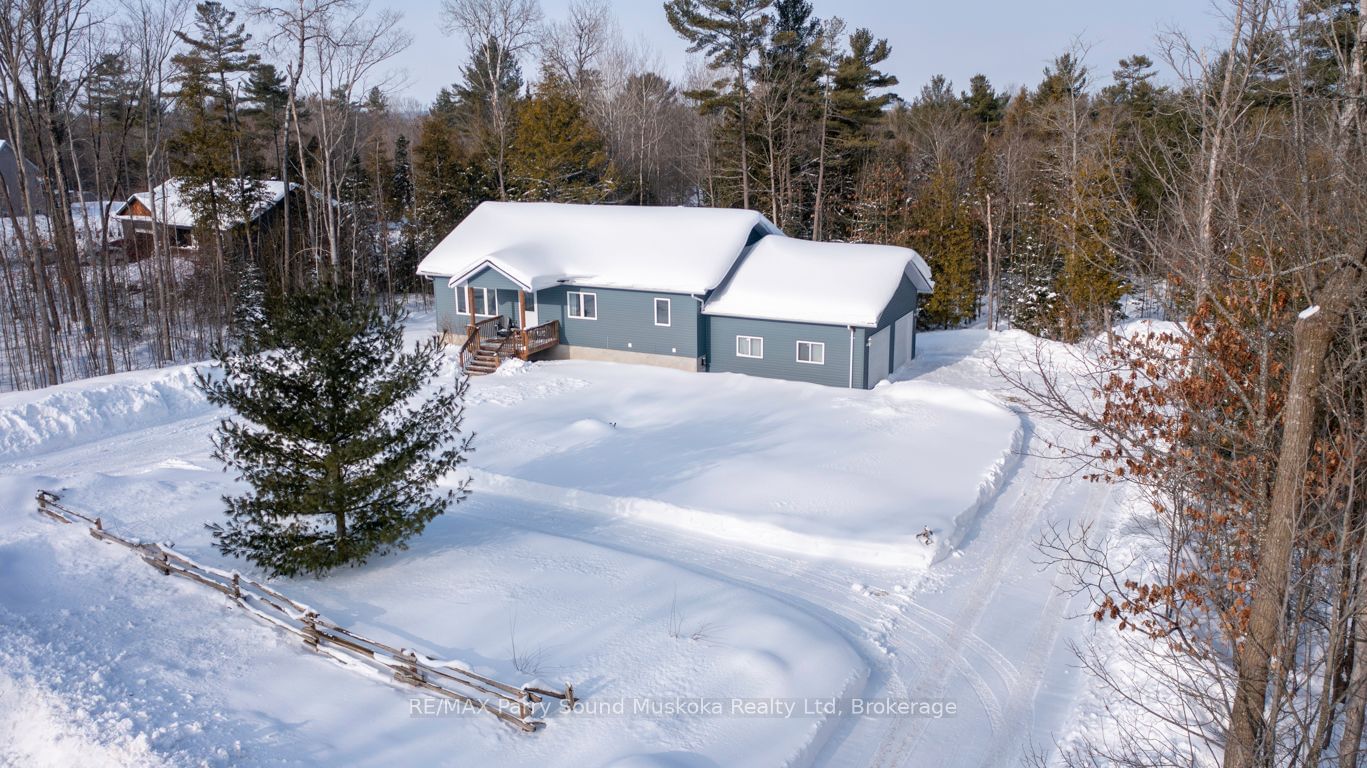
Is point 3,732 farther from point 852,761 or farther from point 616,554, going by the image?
point 852,761

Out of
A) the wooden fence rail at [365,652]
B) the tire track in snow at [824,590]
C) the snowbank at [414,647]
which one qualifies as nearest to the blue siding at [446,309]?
the tire track in snow at [824,590]

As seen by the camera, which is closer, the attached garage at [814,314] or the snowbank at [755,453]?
the snowbank at [755,453]

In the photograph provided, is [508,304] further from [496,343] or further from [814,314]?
[814,314]

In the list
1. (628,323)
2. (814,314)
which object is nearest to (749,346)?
(814,314)

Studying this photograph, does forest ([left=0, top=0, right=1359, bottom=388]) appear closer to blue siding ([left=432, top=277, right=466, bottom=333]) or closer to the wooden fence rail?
blue siding ([left=432, top=277, right=466, bottom=333])

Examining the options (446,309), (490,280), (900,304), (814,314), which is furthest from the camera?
(446,309)

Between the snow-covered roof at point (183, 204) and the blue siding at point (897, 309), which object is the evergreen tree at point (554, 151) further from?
the blue siding at point (897, 309)
